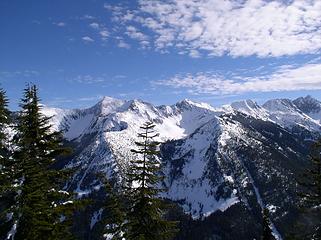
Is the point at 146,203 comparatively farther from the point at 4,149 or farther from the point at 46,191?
the point at 4,149

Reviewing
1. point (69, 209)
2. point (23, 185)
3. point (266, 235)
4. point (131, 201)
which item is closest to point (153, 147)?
point (131, 201)

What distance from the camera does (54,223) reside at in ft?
79.3

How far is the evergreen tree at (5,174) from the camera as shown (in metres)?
22.0

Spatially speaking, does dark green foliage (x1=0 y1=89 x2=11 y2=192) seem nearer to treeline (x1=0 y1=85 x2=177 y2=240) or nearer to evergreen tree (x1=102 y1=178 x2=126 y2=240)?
treeline (x1=0 y1=85 x2=177 y2=240)

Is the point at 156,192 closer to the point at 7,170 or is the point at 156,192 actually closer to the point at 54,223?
the point at 54,223

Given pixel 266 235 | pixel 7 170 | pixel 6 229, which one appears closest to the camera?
pixel 6 229

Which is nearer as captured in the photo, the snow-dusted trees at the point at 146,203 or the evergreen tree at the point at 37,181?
the evergreen tree at the point at 37,181

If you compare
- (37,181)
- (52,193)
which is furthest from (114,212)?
(37,181)

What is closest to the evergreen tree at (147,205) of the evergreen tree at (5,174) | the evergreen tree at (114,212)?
the evergreen tree at (114,212)

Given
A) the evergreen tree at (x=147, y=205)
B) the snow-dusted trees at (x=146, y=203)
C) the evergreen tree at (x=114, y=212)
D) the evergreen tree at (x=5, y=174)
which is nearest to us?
the evergreen tree at (x=5, y=174)

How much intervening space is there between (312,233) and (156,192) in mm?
9642

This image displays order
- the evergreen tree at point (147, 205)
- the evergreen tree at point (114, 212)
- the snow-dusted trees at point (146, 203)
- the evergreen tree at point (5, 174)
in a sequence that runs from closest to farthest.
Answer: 1. the evergreen tree at point (5, 174)
2. the snow-dusted trees at point (146, 203)
3. the evergreen tree at point (147, 205)
4. the evergreen tree at point (114, 212)

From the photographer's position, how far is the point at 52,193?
24.1 meters

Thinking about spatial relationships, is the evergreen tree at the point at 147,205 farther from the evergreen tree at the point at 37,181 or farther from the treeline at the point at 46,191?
the evergreen tree at the point at 37,181
